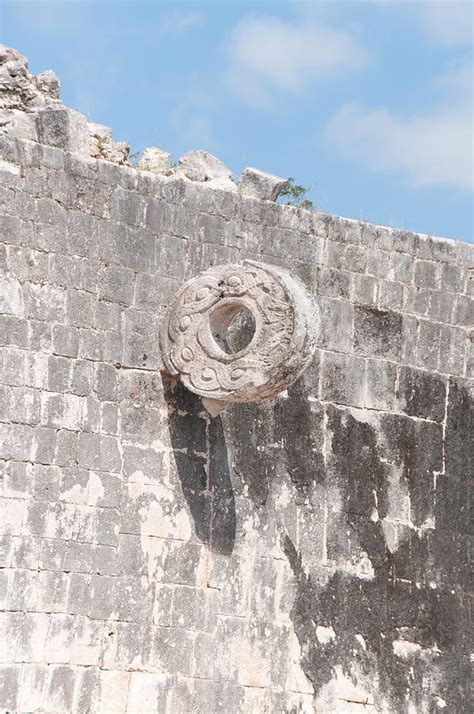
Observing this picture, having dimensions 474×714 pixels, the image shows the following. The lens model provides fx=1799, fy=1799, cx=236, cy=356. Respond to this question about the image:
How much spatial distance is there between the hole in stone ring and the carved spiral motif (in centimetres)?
1

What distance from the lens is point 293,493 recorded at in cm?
1237

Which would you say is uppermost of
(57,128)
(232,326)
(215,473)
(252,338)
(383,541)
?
(57,128)

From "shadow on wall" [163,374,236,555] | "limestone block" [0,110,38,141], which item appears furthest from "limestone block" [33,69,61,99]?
"shadow on wall" [163,374,236,555]

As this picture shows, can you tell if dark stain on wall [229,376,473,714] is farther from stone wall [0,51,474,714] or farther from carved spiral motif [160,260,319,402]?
carved spiral motif [160,260,319,402]

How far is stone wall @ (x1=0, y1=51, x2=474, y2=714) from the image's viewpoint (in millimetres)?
11242

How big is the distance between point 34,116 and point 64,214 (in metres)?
0.70

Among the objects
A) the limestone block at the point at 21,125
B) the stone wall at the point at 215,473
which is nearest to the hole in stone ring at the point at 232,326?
the stone wall at the point at 215,473

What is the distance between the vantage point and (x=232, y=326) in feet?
40.7

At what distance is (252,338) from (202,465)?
0.92 m

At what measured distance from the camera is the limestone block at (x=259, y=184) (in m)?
12.7

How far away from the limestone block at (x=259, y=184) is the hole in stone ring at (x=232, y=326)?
2.98 feet

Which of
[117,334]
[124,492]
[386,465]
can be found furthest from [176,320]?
[386,465]

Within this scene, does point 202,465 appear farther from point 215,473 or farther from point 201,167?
point 201,167

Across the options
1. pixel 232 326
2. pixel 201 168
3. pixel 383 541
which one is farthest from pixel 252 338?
pixel 383 541
